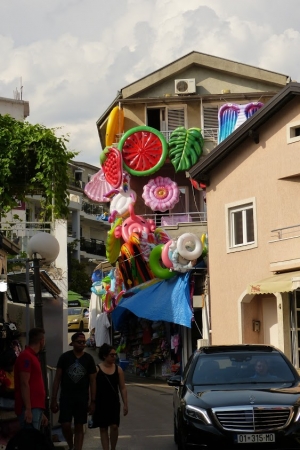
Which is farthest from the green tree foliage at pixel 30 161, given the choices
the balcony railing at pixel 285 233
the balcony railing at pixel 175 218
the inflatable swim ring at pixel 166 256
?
the balcony railing at pixel 175 218

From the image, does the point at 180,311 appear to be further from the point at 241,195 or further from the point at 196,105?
the point at 196,105

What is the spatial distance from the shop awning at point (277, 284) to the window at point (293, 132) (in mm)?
4135

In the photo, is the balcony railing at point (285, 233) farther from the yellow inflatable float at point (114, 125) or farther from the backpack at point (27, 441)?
the backpack at point (27, 441)

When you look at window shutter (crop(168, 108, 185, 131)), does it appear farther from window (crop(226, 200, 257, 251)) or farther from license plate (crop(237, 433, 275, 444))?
license plate (crop(237, 433, 275, 444))

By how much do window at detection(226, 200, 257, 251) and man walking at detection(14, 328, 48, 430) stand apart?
17558 millimetres

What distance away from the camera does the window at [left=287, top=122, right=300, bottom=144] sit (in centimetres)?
2844

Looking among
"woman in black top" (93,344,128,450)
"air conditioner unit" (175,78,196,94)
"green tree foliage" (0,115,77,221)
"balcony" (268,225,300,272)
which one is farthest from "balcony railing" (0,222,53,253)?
"air conditioner unit" (175,78,196,94)

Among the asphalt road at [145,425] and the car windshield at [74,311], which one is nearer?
the asphalt road at [145,425]

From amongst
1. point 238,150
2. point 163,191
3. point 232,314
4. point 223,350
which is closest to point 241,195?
point 238,150

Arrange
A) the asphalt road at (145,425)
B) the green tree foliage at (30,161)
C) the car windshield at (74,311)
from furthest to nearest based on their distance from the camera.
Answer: the car windshield at (74,311) → the green tree foliage at (30,161) → the asphalt road at (145,425)

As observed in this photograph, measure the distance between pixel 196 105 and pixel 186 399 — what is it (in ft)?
88.3

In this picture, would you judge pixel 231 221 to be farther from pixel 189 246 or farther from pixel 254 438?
pixel 254 438

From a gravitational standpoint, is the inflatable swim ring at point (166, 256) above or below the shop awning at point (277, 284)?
above

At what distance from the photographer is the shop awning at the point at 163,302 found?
104 ft
